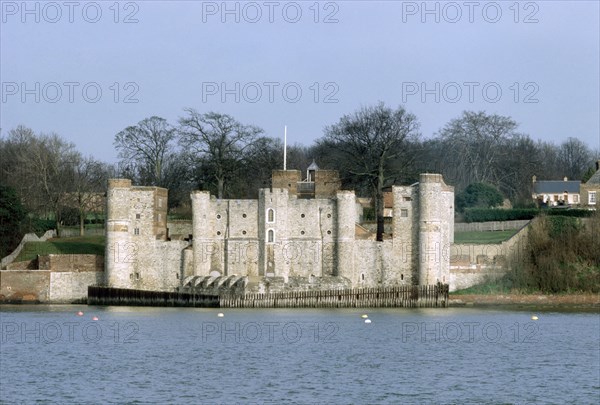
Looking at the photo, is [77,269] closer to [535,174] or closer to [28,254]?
[28,254]

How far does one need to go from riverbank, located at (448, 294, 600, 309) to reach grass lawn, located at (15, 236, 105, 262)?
21.0 metres

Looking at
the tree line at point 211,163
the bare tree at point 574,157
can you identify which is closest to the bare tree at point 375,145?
the tree line at point 211,163

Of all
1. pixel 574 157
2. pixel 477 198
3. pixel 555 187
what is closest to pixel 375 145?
pixel 477 198

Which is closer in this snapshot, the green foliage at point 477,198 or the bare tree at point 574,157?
the green foliage at point 477,198

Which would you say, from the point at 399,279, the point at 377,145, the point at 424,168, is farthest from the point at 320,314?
the point at 424,168

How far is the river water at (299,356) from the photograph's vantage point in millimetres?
38250

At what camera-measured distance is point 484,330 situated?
54531 millimetres

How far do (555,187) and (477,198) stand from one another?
23901 millimetres

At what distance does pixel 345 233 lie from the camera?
6769 cm

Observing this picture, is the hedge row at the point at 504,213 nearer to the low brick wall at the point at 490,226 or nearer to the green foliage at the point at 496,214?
the green foliage at the point at 496,214

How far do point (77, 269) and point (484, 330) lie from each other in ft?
78.7

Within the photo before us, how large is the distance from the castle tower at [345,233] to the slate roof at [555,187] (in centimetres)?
4308

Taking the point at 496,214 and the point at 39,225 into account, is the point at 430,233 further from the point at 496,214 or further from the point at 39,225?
the point at 39,225

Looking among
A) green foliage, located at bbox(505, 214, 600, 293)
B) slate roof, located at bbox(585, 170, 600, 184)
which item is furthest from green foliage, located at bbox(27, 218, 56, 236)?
slate roof, located at bbox(585, 170, 600, 184)
